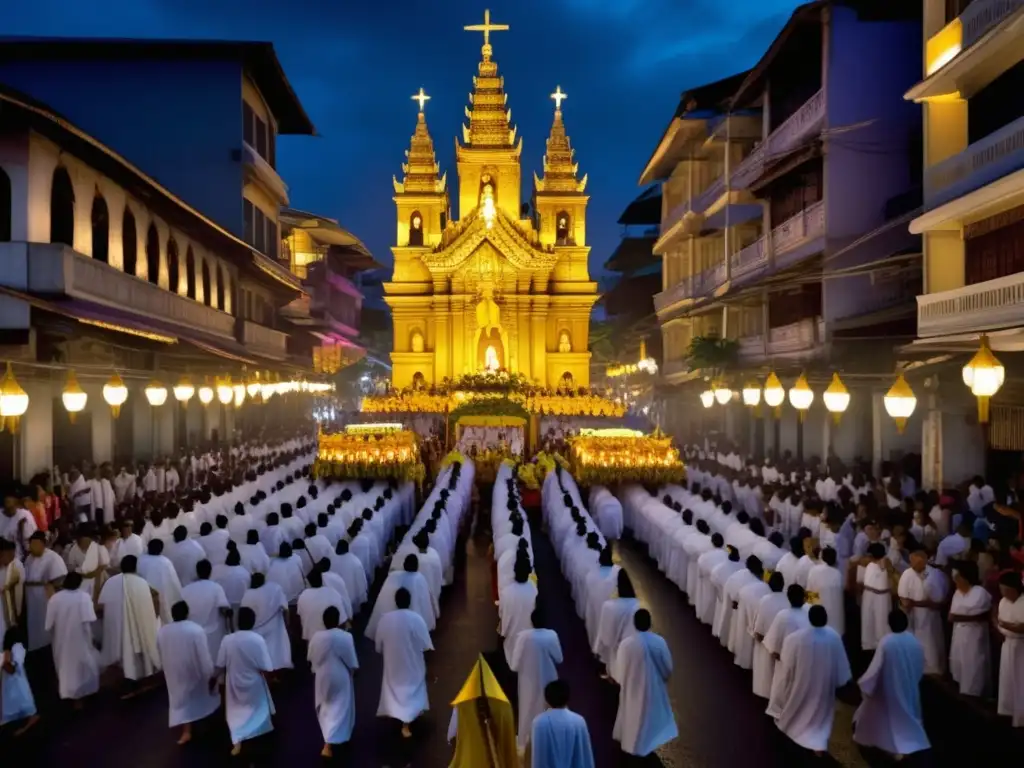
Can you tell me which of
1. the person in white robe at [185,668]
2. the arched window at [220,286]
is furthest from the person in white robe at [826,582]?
the arched window at [220,286]

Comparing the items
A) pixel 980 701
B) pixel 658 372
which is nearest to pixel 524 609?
pixel 980 701

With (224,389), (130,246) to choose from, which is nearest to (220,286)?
(130,246)

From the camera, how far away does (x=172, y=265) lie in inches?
996

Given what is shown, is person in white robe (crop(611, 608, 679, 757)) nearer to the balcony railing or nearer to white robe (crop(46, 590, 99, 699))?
white robe (crop(46, 590, 99, 699))

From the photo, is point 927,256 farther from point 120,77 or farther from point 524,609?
point 120,77

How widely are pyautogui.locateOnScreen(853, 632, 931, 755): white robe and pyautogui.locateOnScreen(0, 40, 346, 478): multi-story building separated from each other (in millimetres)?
10600

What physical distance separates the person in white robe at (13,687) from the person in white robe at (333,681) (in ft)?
8.94

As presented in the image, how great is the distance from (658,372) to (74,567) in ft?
110

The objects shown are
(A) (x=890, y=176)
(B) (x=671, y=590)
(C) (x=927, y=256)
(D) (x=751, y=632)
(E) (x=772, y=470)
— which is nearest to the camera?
(D) (x=751, y=632)

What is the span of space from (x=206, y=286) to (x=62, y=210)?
32.8 ft

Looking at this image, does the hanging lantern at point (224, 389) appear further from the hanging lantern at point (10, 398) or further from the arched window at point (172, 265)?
the hanging lantern at point (10, 398)

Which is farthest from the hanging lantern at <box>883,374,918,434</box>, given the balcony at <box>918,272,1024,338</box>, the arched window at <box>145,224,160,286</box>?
the arched window at <box>145,224,160,286</box>

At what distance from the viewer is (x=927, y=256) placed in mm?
16703

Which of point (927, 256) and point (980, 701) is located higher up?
point (927, 256)
